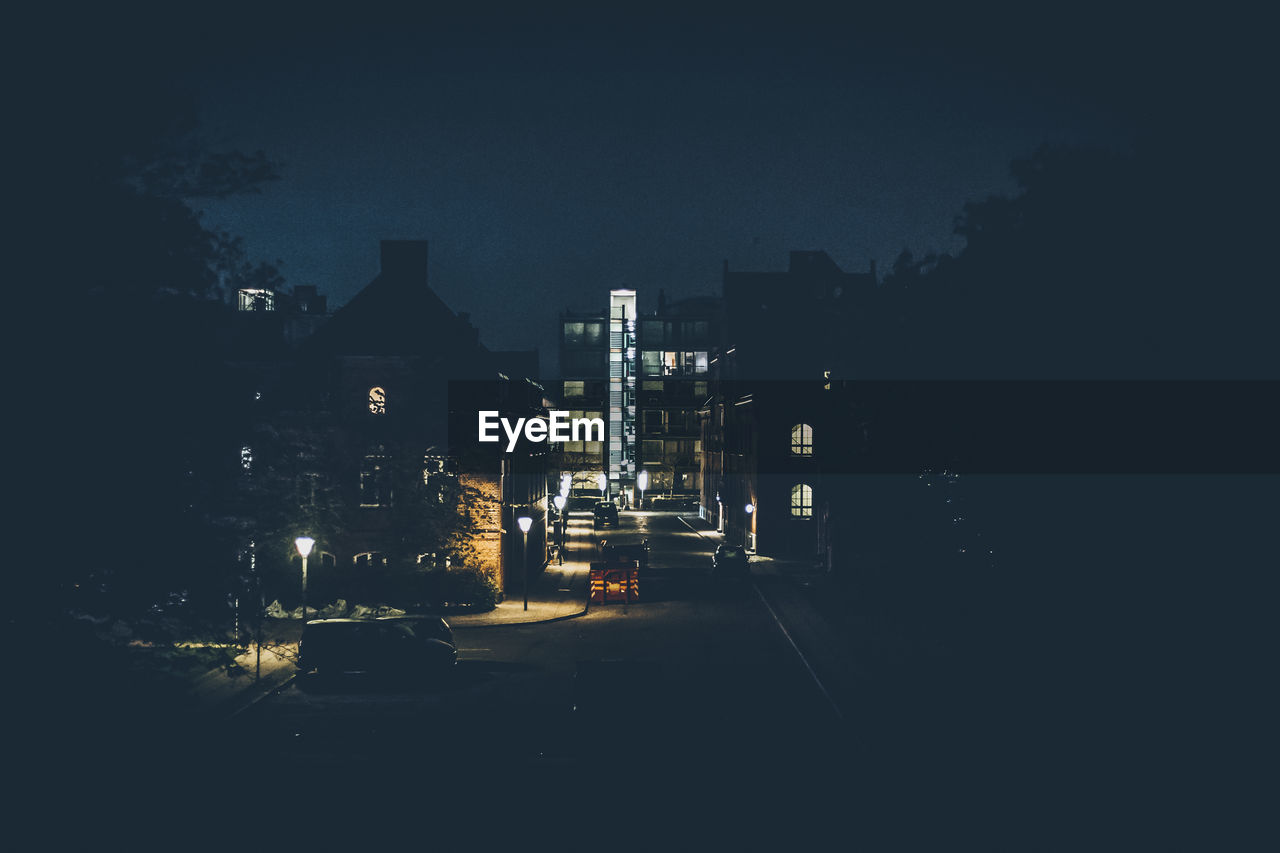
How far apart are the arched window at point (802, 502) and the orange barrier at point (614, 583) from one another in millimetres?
22217

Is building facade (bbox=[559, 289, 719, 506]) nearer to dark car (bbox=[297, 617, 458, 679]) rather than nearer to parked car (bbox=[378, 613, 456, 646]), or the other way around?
parked car (bbox=[378, 613, 456, 646])

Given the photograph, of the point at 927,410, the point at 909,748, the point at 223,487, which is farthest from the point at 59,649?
the point at 927,410

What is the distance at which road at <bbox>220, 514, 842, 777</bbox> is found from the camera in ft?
53.9

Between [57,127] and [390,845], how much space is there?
7.90 metres

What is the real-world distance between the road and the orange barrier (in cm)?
699

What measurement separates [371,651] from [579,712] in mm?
8470

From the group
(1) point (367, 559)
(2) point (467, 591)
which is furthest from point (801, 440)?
(1) point (367, 559)

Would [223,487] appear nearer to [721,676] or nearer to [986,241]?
[721,676]

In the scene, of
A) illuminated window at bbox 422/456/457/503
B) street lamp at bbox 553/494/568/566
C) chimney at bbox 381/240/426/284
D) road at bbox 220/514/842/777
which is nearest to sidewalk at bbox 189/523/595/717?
road at bbox 220/514/842/777

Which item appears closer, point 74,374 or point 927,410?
point 74,374

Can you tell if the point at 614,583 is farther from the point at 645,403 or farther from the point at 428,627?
the point at 645,403

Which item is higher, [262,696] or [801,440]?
[801,440]

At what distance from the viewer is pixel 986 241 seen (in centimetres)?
2362

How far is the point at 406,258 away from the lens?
44.6m
